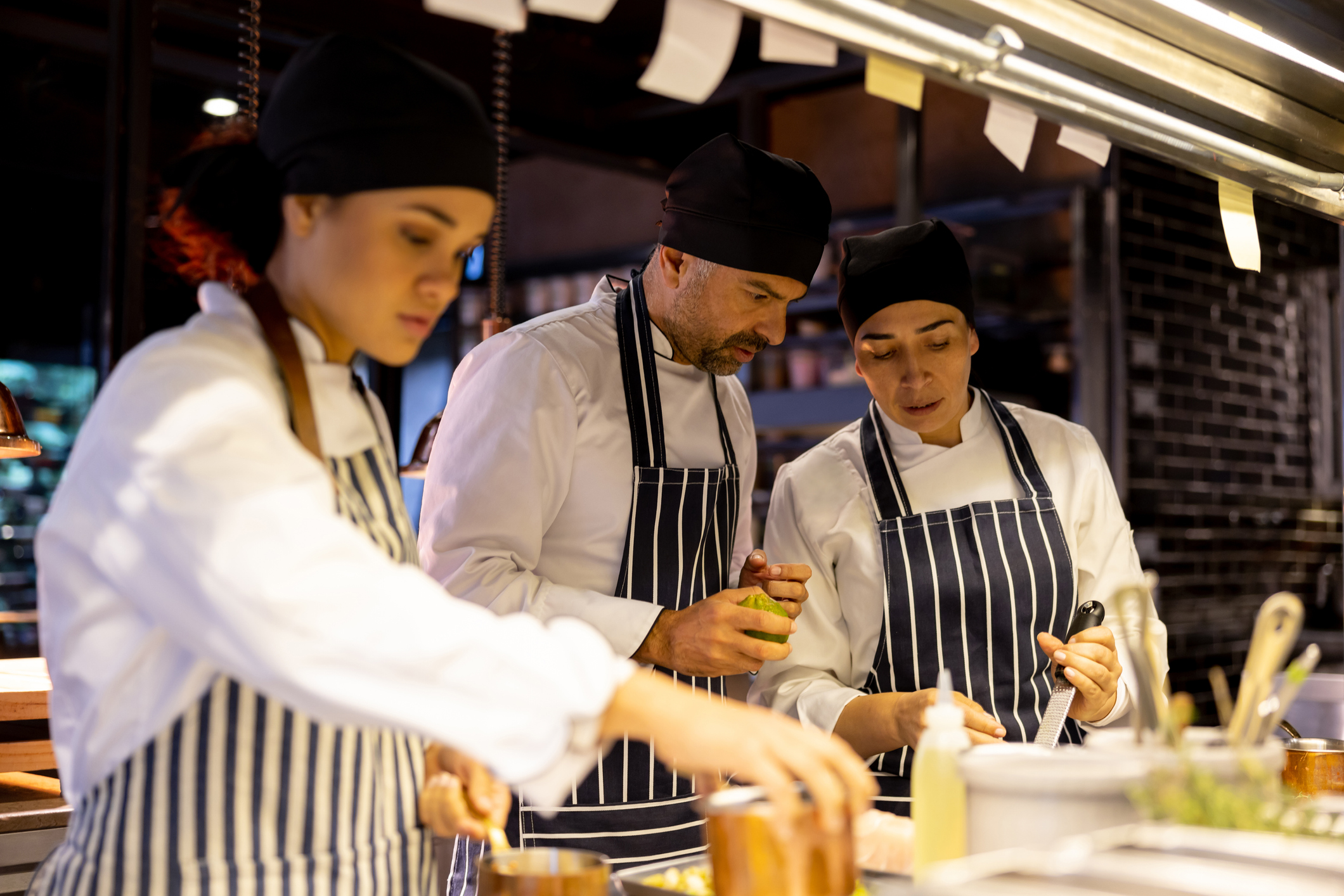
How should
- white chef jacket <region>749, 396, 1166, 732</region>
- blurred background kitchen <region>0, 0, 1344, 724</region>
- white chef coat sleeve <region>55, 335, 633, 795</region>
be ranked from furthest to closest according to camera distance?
blurred background kitchen <region>0, 0, 1344, 724</region> → white chef jacket <region>749, 396, 1166, 732</region> → white chef coat sleeve <region>55, 335, 633, 795</region>

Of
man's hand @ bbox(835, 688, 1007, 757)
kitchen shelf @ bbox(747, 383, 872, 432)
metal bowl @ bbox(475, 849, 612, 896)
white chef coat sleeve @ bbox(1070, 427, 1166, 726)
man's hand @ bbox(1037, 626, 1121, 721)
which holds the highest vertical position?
kitchen shelf @ bbox(747, 383, 872, 432)

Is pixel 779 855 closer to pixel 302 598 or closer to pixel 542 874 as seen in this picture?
pixel 542 874

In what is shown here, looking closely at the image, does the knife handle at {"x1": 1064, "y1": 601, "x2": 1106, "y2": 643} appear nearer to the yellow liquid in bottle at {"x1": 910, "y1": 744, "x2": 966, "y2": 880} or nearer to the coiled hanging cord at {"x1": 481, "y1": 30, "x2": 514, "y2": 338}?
the yellow liquid in bottle at {"x1": 910, "y1": 744, "x2": 966, "y2": 880}

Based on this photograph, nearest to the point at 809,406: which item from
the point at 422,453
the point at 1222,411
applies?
the point at 1222,411

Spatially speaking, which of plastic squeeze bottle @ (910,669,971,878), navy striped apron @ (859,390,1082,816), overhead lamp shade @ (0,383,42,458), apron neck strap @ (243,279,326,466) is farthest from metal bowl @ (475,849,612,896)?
overhead lamp shade @ (0,383,42,458)

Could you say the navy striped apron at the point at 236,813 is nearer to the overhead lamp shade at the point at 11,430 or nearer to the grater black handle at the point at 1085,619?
the grater black handle at the point at 1085,619

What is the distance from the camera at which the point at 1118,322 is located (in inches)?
191

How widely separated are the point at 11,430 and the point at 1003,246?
3.79 m

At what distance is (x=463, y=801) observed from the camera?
135 centimetres

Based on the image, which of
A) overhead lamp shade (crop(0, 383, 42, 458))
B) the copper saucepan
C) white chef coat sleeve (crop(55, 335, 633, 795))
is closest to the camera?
white chef coat sleeve (crop(55, 335, 633, 795))

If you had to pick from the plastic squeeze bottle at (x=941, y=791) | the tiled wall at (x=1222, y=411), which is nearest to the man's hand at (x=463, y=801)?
the plastic squeeze bottle at (x=941, y=791)

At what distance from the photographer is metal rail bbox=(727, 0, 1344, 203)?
4.63 ft

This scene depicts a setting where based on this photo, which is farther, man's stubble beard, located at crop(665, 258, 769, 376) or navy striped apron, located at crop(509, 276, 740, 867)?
man's stubble beard, located at crop(665, 258, 769, 376)

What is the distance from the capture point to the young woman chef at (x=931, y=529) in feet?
7.35
